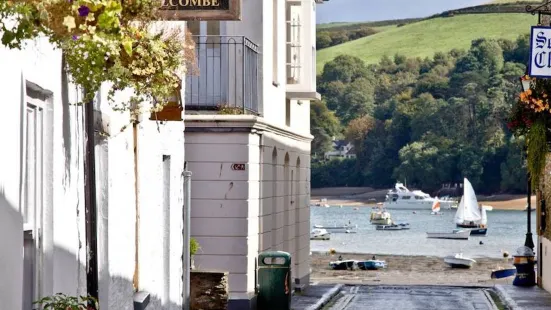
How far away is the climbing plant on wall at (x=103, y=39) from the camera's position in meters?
6.80

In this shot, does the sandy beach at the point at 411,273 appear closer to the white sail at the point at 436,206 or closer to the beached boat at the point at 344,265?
the beached boat at the point at 344,265

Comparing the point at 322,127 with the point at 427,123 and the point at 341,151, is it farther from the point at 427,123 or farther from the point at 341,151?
the point at 427,123

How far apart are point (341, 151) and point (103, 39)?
164m

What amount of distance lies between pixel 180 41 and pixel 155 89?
109 cm

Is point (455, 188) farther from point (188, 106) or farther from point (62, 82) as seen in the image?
point (62, 82)

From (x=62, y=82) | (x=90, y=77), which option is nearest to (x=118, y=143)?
(x=62, y=82)

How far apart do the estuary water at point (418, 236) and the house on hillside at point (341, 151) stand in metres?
6.85

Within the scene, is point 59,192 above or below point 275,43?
below

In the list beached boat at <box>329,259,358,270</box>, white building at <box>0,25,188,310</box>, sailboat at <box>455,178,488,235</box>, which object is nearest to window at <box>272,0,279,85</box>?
white building at <box>0,25,188,310</box>

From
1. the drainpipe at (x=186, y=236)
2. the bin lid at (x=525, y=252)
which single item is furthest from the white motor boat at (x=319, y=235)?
the drainpipe at (x=186, y=236)

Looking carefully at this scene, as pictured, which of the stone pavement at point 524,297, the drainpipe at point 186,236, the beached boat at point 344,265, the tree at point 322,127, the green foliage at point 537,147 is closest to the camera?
the drainpipe at point 186,236

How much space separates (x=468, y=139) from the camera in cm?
15962

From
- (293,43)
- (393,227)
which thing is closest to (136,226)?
(293,43)

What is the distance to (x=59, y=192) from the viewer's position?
9875 mm
